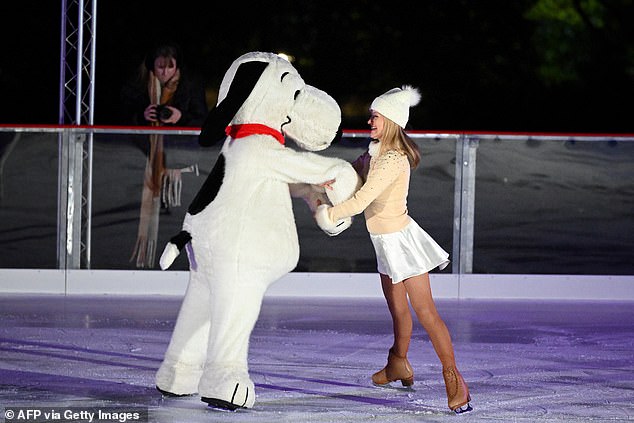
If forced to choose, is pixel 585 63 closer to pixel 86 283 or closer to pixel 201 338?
pixel 86 283

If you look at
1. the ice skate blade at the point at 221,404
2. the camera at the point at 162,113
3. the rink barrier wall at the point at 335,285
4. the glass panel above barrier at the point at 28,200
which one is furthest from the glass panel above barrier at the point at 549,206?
the ice skate blade at the point at 221,404

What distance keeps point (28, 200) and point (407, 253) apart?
3.95 m

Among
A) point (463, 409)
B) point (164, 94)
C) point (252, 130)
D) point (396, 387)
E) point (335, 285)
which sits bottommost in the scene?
point (335, 285)

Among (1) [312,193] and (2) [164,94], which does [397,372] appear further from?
(2) [164,94]

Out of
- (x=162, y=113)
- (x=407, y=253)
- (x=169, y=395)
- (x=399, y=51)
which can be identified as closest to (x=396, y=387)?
(x=407, y=253)

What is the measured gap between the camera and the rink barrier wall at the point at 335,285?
321 inches

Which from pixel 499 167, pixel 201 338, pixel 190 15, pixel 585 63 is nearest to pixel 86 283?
Answer: pixel 499 167

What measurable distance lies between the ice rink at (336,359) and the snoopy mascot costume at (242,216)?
0.52ft

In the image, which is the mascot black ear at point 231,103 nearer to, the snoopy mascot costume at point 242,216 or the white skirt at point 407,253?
the snoopy mascot costume at point 242,216

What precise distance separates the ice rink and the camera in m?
1.41

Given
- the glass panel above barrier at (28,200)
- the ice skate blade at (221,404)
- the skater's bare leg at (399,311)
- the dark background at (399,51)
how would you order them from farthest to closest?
the dark background at (399,51)
the glass panel above barrier at (28,200)
the skater's bare leg at (399,311)
the ice skate blade at (221,404)

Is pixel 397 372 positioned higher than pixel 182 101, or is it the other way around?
pixel 182 101

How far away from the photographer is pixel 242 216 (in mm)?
4652

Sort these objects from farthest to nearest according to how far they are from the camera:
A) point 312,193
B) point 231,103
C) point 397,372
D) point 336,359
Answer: point 336,359, point 397,372, point 312,193, point 231,103
